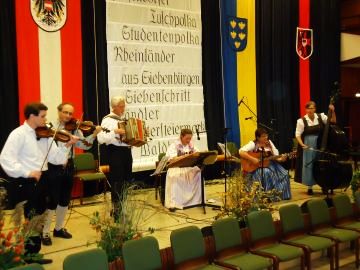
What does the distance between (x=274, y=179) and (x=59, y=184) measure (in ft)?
12.1

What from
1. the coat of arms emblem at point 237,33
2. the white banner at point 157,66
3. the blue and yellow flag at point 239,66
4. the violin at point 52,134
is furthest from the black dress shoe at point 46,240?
the coat of arms emblem at point 237,33

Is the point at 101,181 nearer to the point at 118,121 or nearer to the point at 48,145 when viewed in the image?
the point at 118,121

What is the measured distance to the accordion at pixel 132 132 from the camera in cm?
584

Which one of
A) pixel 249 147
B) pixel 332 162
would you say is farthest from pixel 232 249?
pixel 332 162

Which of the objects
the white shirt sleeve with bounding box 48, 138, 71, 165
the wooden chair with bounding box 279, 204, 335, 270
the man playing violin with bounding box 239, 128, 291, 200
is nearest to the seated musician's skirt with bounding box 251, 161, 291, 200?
the man playing violin with bounding box 239, 128, 291, 200

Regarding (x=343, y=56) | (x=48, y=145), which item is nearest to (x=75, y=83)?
(x=48, y=145)

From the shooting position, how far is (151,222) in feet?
20.5

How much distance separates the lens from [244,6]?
411 inches

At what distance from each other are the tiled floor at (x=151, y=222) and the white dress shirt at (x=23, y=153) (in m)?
0.82

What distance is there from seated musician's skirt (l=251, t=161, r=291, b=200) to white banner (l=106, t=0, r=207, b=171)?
199 centimetres

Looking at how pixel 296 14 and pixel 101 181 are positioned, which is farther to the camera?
pixel 296 14

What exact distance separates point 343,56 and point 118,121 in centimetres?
913

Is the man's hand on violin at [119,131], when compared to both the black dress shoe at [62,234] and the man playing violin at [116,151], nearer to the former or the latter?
the man playing violin at [116,151]

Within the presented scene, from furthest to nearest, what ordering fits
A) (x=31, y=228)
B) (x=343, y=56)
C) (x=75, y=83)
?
1. (x=343, y=56)
2. (x=75, y=83)
3. (x=31, y=228)
